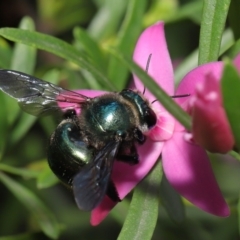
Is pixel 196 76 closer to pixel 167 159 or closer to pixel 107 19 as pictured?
pixel 167 159

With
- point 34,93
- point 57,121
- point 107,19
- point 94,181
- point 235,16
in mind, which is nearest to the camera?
point 94,181

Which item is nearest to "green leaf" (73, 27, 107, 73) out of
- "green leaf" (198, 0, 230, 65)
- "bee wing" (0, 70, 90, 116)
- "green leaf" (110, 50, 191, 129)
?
"bee wing" (0, 70, 90, 116)

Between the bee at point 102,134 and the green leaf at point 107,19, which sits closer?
the bee at point 102,134

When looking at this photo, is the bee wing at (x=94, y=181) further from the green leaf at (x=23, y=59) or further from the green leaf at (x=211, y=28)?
the green leaf at (x=23, y=59)

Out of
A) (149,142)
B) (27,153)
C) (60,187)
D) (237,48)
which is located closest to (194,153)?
(149,142)

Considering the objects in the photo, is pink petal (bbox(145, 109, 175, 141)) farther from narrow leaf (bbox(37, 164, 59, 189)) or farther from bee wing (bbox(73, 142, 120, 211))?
narrow leaf (bbox(37, 164, 59, 189))

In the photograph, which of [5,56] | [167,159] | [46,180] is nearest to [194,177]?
[167,159]

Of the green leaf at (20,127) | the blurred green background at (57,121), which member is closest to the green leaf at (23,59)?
the blurred green background at (57,121)
